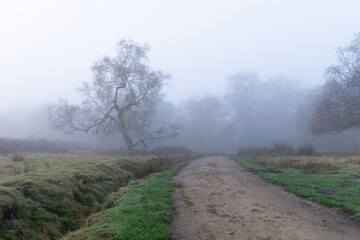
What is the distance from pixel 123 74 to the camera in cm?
3466

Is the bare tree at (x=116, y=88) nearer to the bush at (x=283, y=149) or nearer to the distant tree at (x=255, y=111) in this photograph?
the bush at (x=283, y=149)

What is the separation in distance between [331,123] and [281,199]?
24533 millimetres

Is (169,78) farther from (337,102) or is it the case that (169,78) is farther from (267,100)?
(267,100)

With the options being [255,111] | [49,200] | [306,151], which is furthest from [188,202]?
[255,111]

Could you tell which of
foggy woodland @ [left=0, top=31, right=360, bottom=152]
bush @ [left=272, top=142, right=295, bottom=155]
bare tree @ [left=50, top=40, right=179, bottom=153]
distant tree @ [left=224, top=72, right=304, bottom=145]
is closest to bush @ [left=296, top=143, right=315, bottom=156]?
bush @ [left=272, top=142, right=295, bottom=155]

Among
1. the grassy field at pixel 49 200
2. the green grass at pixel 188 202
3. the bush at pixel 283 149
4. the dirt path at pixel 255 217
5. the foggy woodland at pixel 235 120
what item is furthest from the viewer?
the foggy woodland at pixel 235 120

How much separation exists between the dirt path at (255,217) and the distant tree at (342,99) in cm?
2218

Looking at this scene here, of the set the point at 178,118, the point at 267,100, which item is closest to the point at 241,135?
the point at 267,100

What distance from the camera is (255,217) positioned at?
24.5 feet

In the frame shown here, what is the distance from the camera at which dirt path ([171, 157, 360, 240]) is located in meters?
6.19

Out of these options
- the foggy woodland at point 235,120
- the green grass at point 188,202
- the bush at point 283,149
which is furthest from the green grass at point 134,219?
the foggy woodland at point 235,120

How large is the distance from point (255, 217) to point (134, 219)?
10.5 ft

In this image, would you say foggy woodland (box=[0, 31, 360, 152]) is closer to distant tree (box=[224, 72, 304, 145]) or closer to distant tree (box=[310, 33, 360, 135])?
distant tree (box=[224, 72, 304, 145])

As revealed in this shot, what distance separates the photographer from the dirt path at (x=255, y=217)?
6.19 metres
